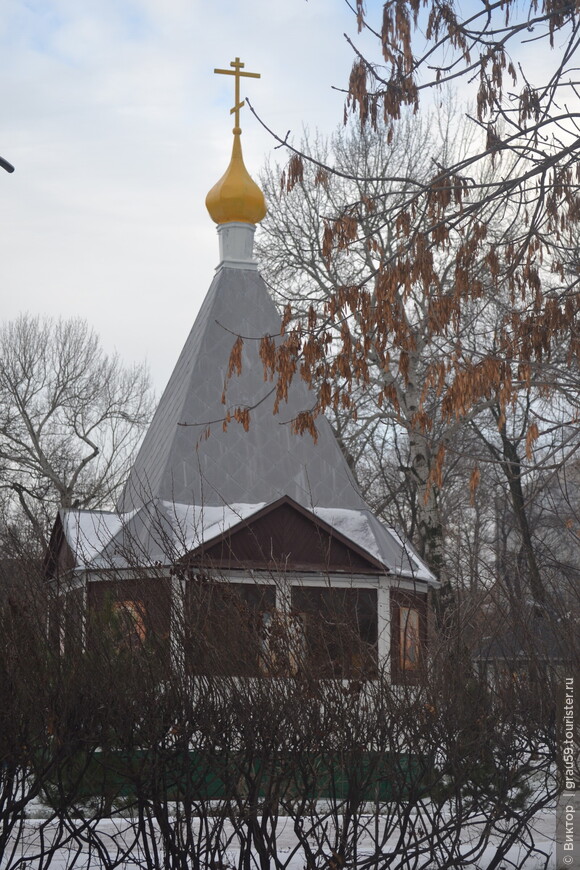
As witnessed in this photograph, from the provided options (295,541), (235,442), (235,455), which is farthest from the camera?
(235,442)

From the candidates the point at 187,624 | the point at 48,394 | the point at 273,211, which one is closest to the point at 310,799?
the point at 187,624

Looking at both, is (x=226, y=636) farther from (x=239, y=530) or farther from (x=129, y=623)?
(x=239, y=530)

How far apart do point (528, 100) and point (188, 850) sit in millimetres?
4419

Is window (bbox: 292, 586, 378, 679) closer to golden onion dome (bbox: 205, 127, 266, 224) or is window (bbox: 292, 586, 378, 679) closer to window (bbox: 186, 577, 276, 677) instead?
window (bbox: 186, 577, 276, 677)

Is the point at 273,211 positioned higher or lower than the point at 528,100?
higher

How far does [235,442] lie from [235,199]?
4.69m

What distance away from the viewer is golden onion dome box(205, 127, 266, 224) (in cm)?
1691

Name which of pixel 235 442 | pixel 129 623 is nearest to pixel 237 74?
pixel 235 442

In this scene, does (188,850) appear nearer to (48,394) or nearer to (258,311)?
(258,311)

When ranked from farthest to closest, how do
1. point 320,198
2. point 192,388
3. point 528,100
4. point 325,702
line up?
1. point 320,198
2. point 192,388
3. point 528,100
4. point 325,702

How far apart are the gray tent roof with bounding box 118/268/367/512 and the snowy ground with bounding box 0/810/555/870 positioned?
666cm

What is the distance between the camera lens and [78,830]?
5.12 metres

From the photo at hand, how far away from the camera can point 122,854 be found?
5.57 meters

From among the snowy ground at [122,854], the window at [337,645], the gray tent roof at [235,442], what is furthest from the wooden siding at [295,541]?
the window at [337,645]
